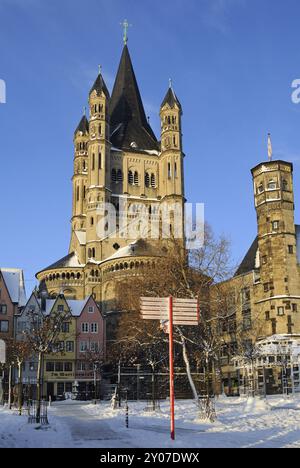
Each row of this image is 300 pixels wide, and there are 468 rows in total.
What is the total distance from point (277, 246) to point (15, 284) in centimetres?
3681

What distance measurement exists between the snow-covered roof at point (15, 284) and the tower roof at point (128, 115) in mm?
36818

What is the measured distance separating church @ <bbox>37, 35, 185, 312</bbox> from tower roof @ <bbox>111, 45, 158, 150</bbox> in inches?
8.1

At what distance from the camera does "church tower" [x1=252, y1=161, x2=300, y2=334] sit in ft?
213

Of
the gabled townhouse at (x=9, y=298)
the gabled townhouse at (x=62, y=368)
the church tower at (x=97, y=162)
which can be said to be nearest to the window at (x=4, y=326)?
the gabled townhouse at (x=9, y=298)

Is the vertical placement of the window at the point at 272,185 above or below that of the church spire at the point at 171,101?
below

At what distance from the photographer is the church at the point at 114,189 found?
92.9 meters

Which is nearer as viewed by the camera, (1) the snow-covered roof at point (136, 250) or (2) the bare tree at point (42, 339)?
(2) the bare tree at point (42, 339)

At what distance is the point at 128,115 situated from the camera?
118 m

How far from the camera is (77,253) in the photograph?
101 meters

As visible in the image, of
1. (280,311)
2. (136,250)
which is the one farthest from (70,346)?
(280,311)

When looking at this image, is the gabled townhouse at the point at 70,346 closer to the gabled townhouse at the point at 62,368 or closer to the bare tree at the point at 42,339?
the gabled townhouse at the point at 62,368

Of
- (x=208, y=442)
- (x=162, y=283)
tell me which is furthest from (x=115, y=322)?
(x=208, y=442)

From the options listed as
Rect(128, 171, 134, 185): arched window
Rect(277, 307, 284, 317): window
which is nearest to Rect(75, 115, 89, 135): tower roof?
Rect(128, 171, 134, 185): arched window

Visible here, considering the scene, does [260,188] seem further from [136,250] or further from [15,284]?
[15,284]
